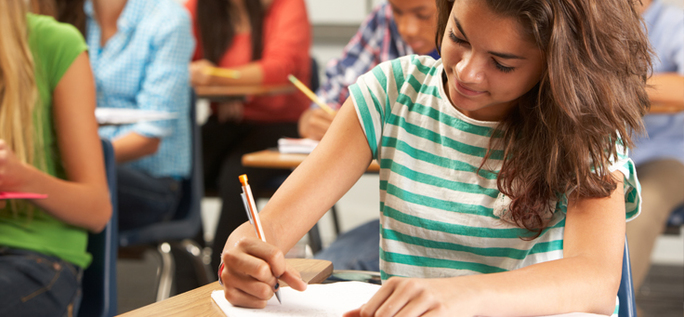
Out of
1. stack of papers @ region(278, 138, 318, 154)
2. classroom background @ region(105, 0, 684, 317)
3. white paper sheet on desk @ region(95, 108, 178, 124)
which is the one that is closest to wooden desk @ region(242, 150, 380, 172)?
stack of papers @ region(278, 138, 318, 154)

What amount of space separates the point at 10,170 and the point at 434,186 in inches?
25.5

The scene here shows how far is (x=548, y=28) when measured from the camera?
2.44 feet

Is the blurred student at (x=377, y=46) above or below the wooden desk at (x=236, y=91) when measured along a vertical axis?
above

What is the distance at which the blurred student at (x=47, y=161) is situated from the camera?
1035mm

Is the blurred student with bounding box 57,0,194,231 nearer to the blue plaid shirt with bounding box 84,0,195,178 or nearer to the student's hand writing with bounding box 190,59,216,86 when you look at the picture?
the blue plaid shirt with bounding box 84,0,195,178

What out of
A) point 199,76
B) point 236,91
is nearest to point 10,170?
point 236,91

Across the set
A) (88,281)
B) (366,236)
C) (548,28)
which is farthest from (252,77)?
(548,28)

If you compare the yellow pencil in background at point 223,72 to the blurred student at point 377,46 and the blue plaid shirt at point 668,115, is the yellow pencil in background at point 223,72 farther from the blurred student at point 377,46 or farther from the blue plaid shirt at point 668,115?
the blue plaid shirt at point 668,115

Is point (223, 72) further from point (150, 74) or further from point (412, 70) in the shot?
point (412, 70)

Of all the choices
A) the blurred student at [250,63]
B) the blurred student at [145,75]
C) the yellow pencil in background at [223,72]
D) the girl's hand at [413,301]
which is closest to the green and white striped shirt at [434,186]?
the girl's hand at [413,301]

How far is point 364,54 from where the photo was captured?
6.97 feet

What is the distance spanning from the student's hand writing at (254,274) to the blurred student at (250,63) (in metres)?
1.89

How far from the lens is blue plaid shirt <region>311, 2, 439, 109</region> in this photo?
2025 millimetres

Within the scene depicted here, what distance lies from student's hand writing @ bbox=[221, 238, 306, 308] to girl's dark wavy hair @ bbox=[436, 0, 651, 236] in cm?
32
